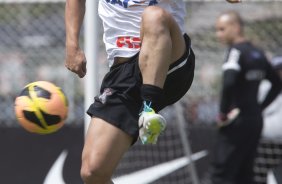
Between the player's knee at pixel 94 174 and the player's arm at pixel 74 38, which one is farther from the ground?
the player's arm at pixel 74 38

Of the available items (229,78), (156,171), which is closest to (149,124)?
(229,78)

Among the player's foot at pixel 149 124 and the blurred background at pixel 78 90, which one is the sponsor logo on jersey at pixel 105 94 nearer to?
the player's foot at pixel 149 124

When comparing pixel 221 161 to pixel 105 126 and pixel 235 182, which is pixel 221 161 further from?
pixel 105 126

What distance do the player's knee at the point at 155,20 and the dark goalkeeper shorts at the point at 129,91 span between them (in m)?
0.35

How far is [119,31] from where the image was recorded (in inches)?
192

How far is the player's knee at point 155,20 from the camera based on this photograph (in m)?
4.42

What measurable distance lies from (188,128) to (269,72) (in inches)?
41.7

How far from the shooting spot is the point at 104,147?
4.70 m

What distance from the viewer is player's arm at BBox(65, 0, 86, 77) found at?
479 centimetres

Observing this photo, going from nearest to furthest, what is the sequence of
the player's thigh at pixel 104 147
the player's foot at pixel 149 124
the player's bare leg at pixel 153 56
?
the player's foot at pixel 149 124
the player's bare leg at pixel 153 56
the player's thigh at pixel 104 147

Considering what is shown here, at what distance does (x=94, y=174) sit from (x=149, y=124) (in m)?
0.59

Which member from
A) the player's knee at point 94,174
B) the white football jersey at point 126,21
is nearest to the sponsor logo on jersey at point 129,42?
the white football jersey at point 126,21

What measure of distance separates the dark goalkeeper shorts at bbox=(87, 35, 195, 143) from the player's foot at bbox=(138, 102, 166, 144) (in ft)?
0.94

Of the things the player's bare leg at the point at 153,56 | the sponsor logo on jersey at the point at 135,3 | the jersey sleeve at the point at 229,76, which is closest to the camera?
the player's bare leg at the point at 153,56
